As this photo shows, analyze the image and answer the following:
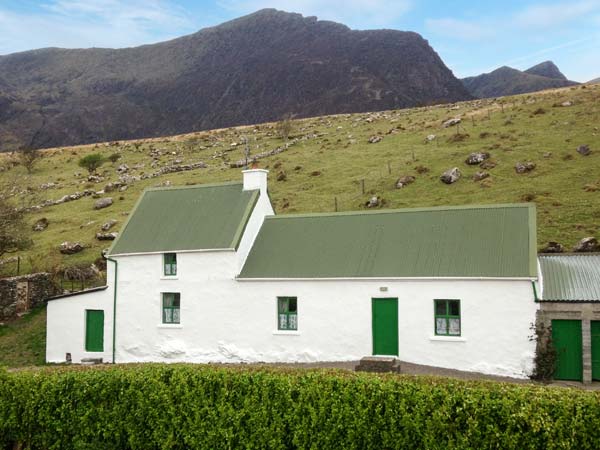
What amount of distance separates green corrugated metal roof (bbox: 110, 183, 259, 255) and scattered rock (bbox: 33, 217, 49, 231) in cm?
2708

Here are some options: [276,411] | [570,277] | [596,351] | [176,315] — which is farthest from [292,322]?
[596,351]

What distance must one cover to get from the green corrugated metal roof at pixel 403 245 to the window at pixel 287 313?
128 cm

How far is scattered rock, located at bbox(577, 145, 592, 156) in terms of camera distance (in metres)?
53.3

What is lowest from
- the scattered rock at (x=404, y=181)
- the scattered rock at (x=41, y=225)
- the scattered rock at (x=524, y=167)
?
the scattered rock at (x=41, y=225)

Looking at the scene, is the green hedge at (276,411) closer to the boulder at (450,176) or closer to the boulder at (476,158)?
the boulder at (450,176)

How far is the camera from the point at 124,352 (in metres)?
30.5

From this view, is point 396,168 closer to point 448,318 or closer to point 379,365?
point 448,318

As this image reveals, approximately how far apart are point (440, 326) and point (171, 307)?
13952mm

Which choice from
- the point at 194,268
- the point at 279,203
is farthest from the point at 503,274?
the point at 279,203

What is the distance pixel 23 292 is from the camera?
36750mm

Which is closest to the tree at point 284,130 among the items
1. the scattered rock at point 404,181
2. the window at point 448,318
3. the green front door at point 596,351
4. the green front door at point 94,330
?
the scattered rock at point 404,181

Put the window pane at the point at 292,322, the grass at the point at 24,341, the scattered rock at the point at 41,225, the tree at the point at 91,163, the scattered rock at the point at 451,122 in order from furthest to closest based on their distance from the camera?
the tree at the point at 91,163 < the scattered rock at the point at 451,122 < the scattered rock at the point at 41,225 < the grass at the point at 24,341 < the window pane at the point at 292,322

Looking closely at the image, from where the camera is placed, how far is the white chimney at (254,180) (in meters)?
32.8

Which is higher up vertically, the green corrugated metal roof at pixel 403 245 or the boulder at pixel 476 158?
the boulder at pixel 476 158
